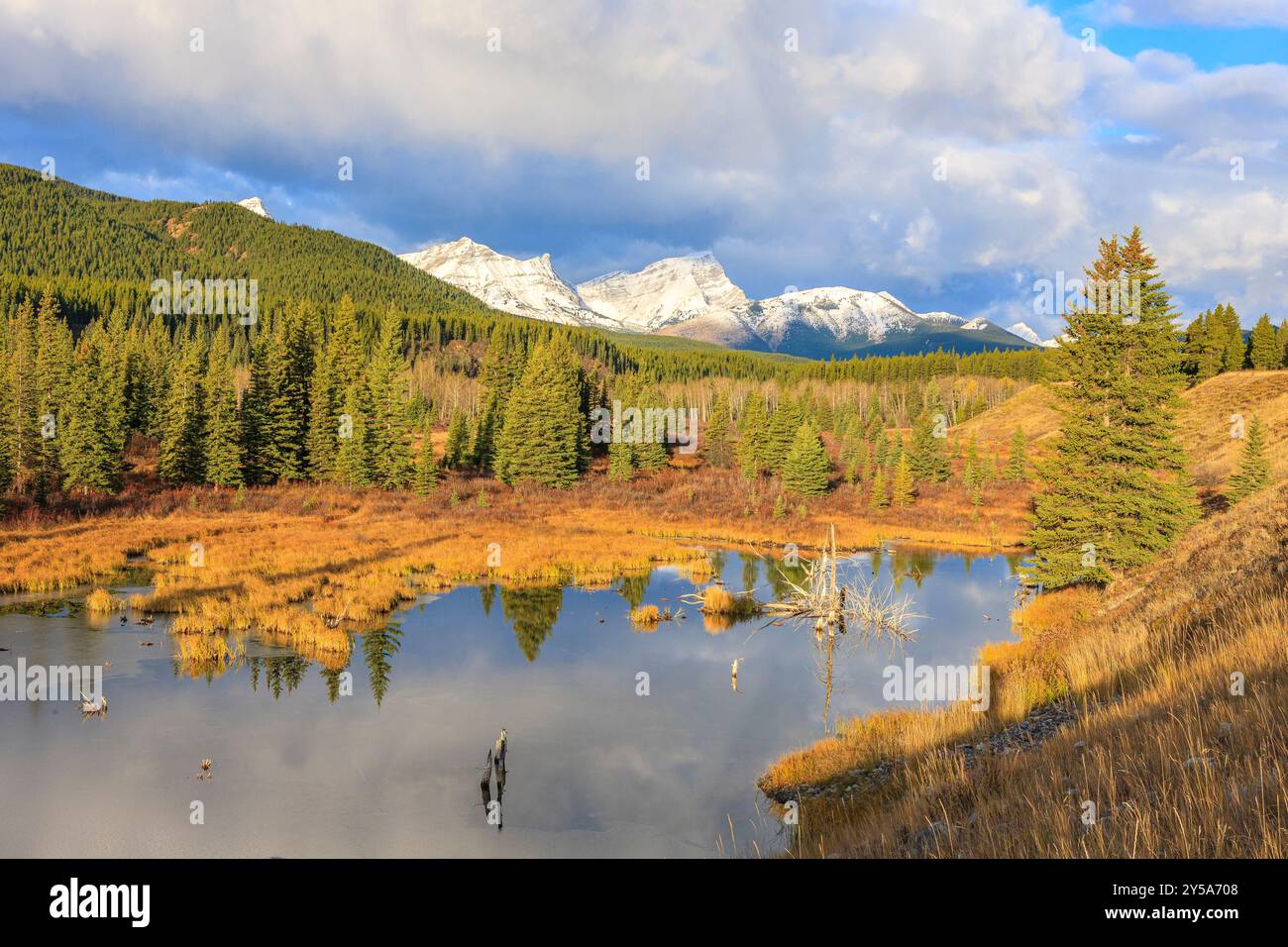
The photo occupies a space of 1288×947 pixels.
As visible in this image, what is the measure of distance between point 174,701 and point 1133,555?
30.1 meters

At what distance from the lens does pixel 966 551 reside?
50438mm

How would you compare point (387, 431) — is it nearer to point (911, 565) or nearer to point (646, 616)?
point (646, 616)

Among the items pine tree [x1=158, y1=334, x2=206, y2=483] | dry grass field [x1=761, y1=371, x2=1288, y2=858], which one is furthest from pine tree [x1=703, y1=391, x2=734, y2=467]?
dry grass field [x1=761, y1=371, x2=1288, y2=858]

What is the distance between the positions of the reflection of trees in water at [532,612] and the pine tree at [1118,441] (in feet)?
59.8

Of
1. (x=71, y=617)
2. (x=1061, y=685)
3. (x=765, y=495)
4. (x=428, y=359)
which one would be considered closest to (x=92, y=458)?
(x=71, y=617)

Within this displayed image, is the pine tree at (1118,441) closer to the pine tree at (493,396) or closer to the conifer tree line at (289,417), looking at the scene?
the conifer tree line at (289,417)

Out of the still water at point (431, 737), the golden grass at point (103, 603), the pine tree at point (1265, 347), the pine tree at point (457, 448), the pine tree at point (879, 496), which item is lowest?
the still water at point (431, 737)

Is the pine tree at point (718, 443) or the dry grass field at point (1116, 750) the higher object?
the pine tree at point (718, 443)

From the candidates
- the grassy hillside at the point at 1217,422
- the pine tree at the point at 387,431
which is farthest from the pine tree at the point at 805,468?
the pine tree at the point at 387,431

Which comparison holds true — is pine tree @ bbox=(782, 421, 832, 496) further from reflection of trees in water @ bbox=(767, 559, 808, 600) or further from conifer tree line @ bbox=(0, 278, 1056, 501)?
reflection of trees in water @ bbox=(767, 559, 808, 600)

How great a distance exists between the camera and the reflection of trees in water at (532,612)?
25891 mm

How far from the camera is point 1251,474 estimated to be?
45.8 meters

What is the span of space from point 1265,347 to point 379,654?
120346mm
